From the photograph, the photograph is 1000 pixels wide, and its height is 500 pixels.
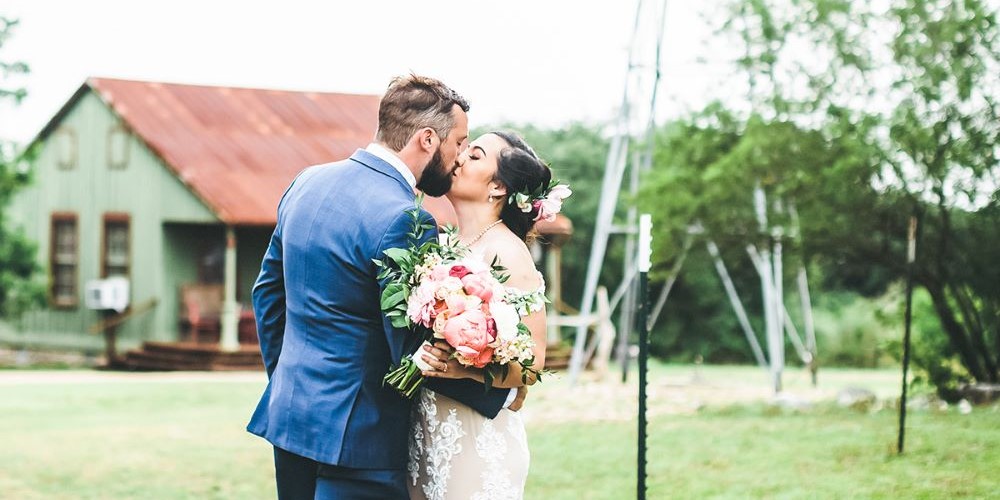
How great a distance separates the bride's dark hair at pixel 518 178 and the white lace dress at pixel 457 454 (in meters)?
0.75

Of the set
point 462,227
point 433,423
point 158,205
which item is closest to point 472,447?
point 433,423

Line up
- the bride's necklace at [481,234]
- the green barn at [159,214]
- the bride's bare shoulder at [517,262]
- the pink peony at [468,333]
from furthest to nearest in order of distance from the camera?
1. the green barn at [159,214]
2. the bride's necklace at [481,234]
3. the bride's bare shoulder at [517,262]
4. the pink peony at [468,333]

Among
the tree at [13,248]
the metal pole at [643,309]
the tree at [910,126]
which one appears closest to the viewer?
the metal pole at [643,309]

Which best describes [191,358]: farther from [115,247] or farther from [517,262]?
[517,262]

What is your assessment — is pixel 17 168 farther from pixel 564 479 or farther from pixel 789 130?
pixel 564 479

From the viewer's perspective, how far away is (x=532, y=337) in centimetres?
430

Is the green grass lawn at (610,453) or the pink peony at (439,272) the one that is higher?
the pink peony at (439,272)

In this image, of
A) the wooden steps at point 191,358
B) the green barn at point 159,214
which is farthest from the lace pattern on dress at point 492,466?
the green barn at point 159,214

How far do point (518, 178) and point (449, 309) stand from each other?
0.95m

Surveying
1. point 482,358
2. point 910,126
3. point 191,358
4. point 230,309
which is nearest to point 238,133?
point 230,309

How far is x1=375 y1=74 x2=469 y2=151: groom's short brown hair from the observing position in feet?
13.7

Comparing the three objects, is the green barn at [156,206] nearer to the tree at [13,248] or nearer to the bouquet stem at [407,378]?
the tree at [13,248]

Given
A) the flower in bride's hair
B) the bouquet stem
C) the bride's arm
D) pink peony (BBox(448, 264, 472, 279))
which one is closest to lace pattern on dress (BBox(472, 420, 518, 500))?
the bride's arm

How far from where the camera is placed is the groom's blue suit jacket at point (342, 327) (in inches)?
158
